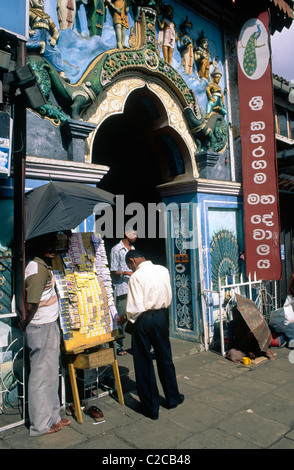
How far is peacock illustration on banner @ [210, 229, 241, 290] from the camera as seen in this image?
6.44 metres

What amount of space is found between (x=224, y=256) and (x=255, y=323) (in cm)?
159

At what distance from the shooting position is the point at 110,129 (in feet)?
24.7

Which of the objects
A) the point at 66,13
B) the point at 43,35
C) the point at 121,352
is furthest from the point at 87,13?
the point at 121,352

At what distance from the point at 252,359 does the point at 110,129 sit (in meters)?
5.13

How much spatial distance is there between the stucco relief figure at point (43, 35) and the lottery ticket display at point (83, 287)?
7.45 feet

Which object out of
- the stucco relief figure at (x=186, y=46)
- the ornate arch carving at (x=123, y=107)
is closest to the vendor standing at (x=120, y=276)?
the ornate arch carving at (x=123, y=107)

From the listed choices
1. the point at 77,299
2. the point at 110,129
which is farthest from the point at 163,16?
the point at 77,299

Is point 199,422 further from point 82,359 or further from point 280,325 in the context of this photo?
point 280,325

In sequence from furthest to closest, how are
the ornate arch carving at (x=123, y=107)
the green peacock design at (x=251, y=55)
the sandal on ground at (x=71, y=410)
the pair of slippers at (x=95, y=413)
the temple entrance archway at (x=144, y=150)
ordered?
the green peacock design at (x=251, y=55)
the temple entrance archway at (x=144, y=150)
the ornate arch carving at (x=123, y=107)
the sandal on ground at (x=71, y=410)
the pair of slippers at (x=95, y=413)

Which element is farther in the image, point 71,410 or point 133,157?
point 133,157

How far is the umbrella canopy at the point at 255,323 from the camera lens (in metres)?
5.33

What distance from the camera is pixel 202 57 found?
6.52 metres

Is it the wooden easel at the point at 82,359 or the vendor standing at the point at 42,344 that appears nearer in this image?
the vendor standing at the point at 42,344

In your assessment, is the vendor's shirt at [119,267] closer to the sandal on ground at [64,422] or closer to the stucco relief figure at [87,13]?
the sandal on ground at [64,422]
